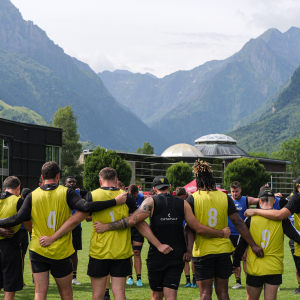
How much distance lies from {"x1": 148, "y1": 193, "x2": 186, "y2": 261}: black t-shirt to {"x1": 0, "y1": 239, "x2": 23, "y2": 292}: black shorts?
2014mm

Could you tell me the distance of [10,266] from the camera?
591 centimetres

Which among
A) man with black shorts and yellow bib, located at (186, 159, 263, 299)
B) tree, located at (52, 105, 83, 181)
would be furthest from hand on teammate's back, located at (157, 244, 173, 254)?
tree, located at (52, 105, 83, 181)

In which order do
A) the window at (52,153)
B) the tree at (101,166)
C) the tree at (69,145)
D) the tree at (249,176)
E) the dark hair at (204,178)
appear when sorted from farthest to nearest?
the tree at (69,145) < the tree at (249,176) < the tree at (101,166) < the window at (52,153) < the dark hair at (204,178)

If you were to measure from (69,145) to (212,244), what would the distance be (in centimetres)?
7493

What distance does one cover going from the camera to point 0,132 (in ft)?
132

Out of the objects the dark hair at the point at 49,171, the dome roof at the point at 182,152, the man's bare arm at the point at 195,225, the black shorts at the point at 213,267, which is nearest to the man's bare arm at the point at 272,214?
the man's bare arm at the point at 195,225

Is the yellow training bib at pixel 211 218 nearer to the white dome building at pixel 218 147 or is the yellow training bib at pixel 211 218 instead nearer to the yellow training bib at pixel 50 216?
the yellow training bib at pixel 50 216

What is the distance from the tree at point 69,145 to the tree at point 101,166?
32.9 feet

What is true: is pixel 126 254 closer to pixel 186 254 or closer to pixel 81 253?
pixel 186 254

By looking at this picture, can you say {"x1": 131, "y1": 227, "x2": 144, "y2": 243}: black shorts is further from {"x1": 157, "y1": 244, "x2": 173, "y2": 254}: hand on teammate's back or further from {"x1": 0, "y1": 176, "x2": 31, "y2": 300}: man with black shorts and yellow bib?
{"x1": 157, "y1": 244, "x2": 173, "y2": 254}: hand on teammate's back

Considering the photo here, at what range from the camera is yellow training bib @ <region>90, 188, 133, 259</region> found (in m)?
5.41

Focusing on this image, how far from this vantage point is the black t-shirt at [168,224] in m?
5.39

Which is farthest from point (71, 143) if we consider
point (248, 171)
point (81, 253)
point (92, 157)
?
point (81, 253)

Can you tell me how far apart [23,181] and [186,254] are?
137 ft
